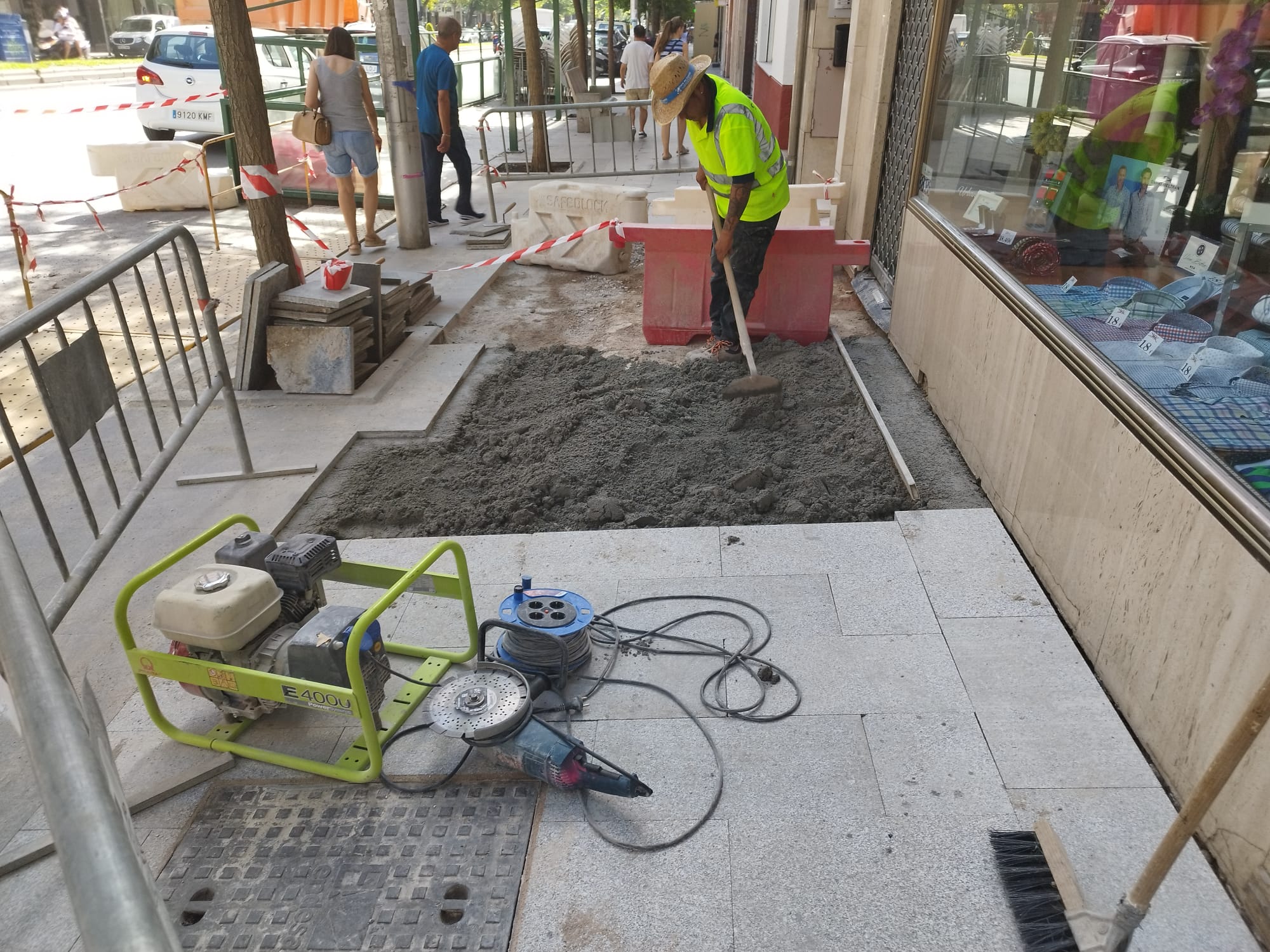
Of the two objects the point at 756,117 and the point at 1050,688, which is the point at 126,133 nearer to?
the point at 756,117

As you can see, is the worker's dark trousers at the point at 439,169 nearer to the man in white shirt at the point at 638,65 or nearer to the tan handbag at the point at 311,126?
the tan handbag at the point at 311,126

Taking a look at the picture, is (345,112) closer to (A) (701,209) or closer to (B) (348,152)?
(B) (348,152)

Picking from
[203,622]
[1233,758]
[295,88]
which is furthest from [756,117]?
[295,88]

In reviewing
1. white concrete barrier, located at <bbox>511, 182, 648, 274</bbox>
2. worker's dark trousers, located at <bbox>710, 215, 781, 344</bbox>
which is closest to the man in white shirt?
white concrete barrier, located at <bbox>511, 182, 648, 274</bbox>

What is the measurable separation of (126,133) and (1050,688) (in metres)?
20.5

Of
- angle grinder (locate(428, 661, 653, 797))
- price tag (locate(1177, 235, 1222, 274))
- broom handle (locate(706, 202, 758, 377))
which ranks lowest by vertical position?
angle grinder (locate(428, 661, 653, 797))

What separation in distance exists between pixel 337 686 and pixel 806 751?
63.5 inches

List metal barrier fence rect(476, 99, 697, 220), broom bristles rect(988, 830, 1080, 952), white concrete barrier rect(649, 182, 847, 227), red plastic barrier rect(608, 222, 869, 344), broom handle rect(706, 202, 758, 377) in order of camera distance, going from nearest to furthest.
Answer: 1. broom bristles rect(988, 830, 1080, 952)
2. broom handle rect(706, 202, 758, 377)
3. red plastic barrier rect(608, 222, 869, 344)
4. white concrete barrier rect(649, 182, 847, 227)
5. metal barrier fence rect(476, 99, 697, 220)

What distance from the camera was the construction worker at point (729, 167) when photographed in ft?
18.7

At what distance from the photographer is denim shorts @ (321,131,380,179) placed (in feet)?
28.8

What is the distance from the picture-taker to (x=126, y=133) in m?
17.9

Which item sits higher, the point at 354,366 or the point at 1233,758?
the point at 1233,758

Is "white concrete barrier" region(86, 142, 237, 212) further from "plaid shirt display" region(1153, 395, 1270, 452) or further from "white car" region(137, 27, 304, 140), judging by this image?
"plaid shirt display" region(1153, 395, 1270, 452)

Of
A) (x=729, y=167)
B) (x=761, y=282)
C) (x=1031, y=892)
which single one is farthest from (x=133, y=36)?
(x=1031, y=892)
